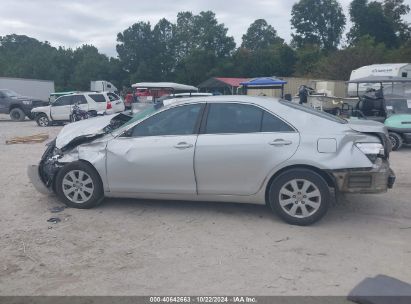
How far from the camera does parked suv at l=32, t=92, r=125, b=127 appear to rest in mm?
20011

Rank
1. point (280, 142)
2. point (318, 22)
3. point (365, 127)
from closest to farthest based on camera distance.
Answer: point (280, 142) < point (365, 127) < point (318, 22)

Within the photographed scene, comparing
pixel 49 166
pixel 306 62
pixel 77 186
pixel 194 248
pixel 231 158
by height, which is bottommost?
pixel 194 248

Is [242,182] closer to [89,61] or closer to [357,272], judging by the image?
[357,272]

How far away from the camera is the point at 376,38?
60.4 meters

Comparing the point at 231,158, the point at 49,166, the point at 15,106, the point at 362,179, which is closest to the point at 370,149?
the point at 362,179

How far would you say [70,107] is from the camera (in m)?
20.1

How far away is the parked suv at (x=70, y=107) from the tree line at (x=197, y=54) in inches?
1286

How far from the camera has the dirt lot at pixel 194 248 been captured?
3.72m

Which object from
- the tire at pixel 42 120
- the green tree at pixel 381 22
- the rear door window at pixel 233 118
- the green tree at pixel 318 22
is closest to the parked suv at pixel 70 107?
the tire at pixel 42 120

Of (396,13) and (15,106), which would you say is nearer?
(15,106)

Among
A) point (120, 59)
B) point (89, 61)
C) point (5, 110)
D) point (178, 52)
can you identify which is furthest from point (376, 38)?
point (5, 110)

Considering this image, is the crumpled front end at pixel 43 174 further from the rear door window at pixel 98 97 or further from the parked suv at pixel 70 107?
the rear door window at pixel 98 97

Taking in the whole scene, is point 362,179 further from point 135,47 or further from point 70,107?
point 135,47

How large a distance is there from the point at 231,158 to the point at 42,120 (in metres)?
17.5
